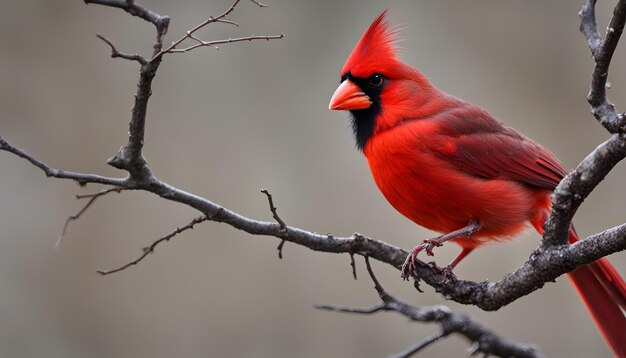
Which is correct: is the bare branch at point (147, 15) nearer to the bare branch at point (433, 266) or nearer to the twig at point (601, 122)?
the bare branch at point (433, 266)

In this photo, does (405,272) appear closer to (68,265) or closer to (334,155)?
(334,155)

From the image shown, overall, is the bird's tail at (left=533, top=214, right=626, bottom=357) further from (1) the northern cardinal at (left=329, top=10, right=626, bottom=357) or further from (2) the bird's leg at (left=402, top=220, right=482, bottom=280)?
(2) the bird's leg at (left=402, top=220, right=482, bottom=280)

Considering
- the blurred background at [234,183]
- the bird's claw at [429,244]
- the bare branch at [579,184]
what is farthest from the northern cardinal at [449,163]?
the blurred background at [234,183]

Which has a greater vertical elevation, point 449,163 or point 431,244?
point 449,163

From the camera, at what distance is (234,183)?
4.36 m

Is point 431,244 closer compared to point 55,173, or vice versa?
point 55,173

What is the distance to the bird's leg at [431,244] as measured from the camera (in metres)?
2.20

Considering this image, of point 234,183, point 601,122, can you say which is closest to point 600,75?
point 601,122

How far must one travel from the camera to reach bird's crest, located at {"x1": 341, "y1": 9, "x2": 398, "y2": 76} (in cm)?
272

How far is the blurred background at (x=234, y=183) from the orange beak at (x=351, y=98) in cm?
156

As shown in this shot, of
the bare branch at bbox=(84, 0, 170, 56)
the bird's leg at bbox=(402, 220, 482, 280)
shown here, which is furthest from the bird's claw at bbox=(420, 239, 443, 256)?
the bare branch at bbox=(84, 0, 170, 56)

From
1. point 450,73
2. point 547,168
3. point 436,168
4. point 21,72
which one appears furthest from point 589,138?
point 21,72

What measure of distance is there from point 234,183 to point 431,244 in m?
2.17

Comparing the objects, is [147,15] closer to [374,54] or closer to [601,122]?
[601,122]
